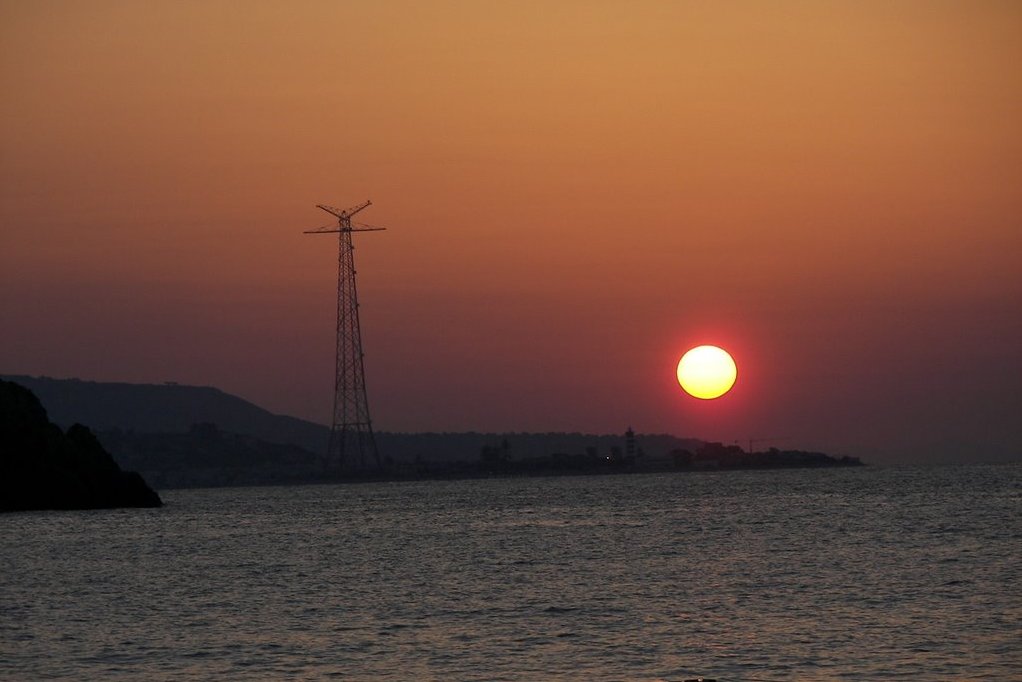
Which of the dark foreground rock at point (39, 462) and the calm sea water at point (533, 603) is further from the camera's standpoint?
the dark foreground rock at point (39, 462)

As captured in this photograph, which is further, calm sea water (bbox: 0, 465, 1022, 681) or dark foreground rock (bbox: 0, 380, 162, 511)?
dark foreground rock (bbox: 0, 380, 162, 511)

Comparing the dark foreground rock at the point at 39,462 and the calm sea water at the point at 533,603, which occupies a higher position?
the dark foreground rock at the point at 39,462

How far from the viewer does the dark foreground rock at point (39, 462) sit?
174 metres

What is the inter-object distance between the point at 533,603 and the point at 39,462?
131516 mm

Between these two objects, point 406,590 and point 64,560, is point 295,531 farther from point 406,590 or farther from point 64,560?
point 406,590

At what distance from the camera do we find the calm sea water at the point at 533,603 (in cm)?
4772

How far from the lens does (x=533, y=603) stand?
65.5 meters

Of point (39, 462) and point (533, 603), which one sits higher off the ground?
point (39, 462)

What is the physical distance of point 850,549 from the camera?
9144 centimetres

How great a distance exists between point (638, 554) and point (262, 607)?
32.7 meters

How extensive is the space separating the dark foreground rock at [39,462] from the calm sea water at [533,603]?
51.4 m

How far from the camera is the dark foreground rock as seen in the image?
174500mm

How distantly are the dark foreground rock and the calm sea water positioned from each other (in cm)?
5144

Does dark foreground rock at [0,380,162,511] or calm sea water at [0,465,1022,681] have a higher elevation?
dark foreground rock at [0,380,162,511]
